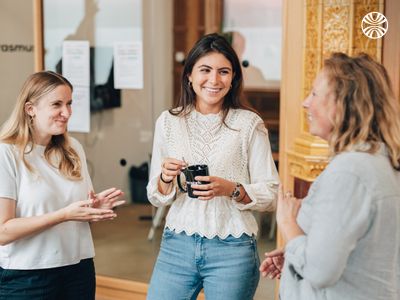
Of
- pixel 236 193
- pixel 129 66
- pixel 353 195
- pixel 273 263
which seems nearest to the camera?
pixel 353 195

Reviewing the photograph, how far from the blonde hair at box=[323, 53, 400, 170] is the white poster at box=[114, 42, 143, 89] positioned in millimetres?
2514

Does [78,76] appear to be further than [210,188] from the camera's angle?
Yes

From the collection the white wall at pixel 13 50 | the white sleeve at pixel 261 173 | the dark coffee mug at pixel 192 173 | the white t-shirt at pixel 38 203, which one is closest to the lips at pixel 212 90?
the white sleeve at pixel 261 173

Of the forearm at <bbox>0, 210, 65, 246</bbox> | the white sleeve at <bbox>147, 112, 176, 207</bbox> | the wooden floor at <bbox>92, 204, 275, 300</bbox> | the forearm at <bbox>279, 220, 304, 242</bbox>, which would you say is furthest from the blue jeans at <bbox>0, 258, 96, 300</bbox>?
the wooden floor at <bbox>92, 204, 275, 300</bbox>

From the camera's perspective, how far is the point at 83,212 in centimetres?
234


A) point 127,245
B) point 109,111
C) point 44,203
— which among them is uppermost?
point 109,111

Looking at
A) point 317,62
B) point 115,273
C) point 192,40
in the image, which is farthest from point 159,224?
point 192,40

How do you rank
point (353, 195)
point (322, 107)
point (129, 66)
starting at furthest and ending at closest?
1. point (129, 66)
2. point (322, 107)
3. point (353, 195)

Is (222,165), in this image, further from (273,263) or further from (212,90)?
Answer: (273,263)

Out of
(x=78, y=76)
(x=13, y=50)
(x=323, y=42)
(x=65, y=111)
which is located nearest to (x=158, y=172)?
(x=65, y=111)

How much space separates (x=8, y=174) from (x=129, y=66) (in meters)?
1.87

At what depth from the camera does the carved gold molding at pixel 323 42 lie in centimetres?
314

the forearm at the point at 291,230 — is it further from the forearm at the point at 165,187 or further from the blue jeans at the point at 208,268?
the forearm at the point at 165,187

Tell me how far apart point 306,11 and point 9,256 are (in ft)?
5.89
